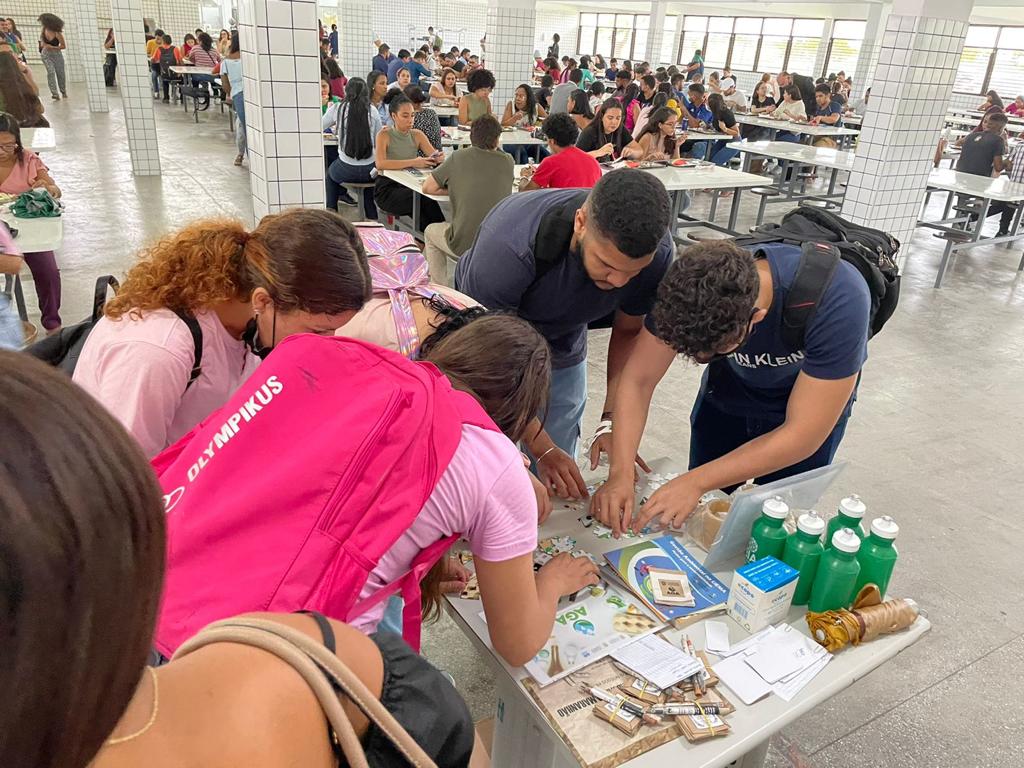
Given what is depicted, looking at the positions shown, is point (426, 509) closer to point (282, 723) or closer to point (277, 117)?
point (282, 723)

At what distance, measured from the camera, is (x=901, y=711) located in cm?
217

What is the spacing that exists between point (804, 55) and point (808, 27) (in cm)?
68

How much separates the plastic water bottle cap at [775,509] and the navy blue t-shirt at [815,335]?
0.39 m

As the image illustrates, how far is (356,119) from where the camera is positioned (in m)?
5.80

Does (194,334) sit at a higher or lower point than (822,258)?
lower

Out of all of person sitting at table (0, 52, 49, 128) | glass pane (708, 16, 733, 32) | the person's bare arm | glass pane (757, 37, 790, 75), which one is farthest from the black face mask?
glass pane (708, 16, 733, 32)

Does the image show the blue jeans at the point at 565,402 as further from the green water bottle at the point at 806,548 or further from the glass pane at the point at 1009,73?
the glass pane at the point at 1009,73

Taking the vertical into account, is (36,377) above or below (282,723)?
above

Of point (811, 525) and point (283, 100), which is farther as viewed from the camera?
point (283, 100)

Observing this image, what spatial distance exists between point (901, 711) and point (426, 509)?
1.87m

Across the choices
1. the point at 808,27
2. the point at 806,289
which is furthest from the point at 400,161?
the point at 808,27

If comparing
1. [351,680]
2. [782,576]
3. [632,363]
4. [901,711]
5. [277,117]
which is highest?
[277,117]

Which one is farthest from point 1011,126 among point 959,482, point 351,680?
point 351,680

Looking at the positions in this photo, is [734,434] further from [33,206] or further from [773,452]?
[33,206]
